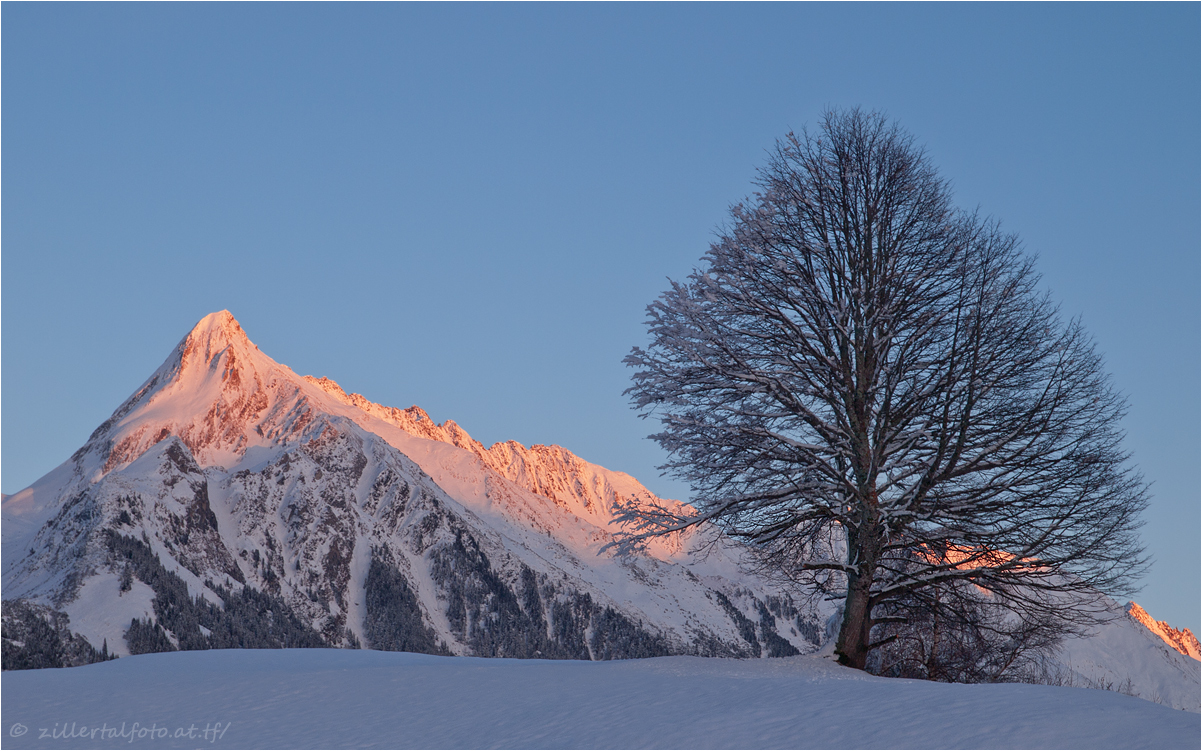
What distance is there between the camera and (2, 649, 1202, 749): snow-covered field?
920cm

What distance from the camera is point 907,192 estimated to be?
15.6 meters

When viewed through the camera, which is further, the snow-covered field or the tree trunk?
the tree trunk

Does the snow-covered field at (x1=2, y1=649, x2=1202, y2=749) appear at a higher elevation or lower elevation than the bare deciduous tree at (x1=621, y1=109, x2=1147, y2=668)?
lower

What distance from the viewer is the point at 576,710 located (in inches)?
443

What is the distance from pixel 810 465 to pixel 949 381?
2.29 m

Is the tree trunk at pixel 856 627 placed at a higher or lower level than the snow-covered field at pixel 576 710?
higher

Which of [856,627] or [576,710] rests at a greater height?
[856,627]

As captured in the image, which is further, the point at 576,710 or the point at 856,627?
the point at 856,627

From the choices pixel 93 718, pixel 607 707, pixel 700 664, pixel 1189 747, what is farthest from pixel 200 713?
pixel 1189 747

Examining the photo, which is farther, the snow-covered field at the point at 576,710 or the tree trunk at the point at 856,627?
the tree trunk at the point at 856,627

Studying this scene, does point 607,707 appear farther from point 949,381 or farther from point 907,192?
point 907,192

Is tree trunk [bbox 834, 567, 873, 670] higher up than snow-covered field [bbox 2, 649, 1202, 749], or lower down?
higher up

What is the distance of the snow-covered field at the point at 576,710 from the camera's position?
9195 millimetres

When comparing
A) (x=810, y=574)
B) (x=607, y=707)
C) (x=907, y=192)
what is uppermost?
(x=907, y=192)
